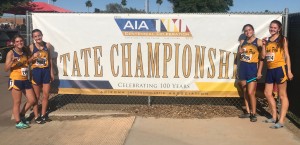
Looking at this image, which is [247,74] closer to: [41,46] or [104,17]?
[104,17]

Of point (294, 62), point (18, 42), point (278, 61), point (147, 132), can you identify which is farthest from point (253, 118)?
point (18, 42)

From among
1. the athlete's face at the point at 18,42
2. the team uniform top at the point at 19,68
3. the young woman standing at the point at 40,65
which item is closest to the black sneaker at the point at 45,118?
the young woman standing at the point at 40,65

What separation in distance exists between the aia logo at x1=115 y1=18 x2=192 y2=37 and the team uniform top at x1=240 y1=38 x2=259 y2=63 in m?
1.11

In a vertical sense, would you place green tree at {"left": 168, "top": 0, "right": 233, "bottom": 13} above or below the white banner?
above

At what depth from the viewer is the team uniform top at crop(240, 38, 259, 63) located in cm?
668

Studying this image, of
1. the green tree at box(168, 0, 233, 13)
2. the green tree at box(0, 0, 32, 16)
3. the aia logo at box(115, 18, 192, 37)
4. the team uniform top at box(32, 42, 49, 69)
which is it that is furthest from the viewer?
the green tree at box(168, 0, 233, 13)

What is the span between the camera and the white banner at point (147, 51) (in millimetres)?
7207

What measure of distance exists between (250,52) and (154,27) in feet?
6.11

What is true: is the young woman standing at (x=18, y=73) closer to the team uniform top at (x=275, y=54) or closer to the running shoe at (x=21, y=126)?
Answer: the running shoe at (x=21, y=126)

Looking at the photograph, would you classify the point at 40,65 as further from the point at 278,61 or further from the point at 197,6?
the point at 197,6

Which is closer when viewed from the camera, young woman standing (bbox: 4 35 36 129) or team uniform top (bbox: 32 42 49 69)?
young woman standing (bbox: 4 35 36 129)

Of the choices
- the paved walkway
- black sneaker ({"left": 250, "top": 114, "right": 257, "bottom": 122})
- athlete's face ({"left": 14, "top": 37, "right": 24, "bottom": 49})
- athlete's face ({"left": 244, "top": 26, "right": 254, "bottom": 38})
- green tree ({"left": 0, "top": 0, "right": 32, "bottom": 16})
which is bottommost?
the paved walkway

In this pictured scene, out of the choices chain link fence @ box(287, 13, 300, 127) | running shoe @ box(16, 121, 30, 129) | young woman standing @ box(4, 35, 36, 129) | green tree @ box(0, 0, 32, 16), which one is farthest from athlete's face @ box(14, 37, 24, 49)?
green tree @ box(0, 0, 32, 16)

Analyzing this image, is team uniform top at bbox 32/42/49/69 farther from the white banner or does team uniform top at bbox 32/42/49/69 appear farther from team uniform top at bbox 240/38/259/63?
team uniform top at bbox 240/38/259/63
